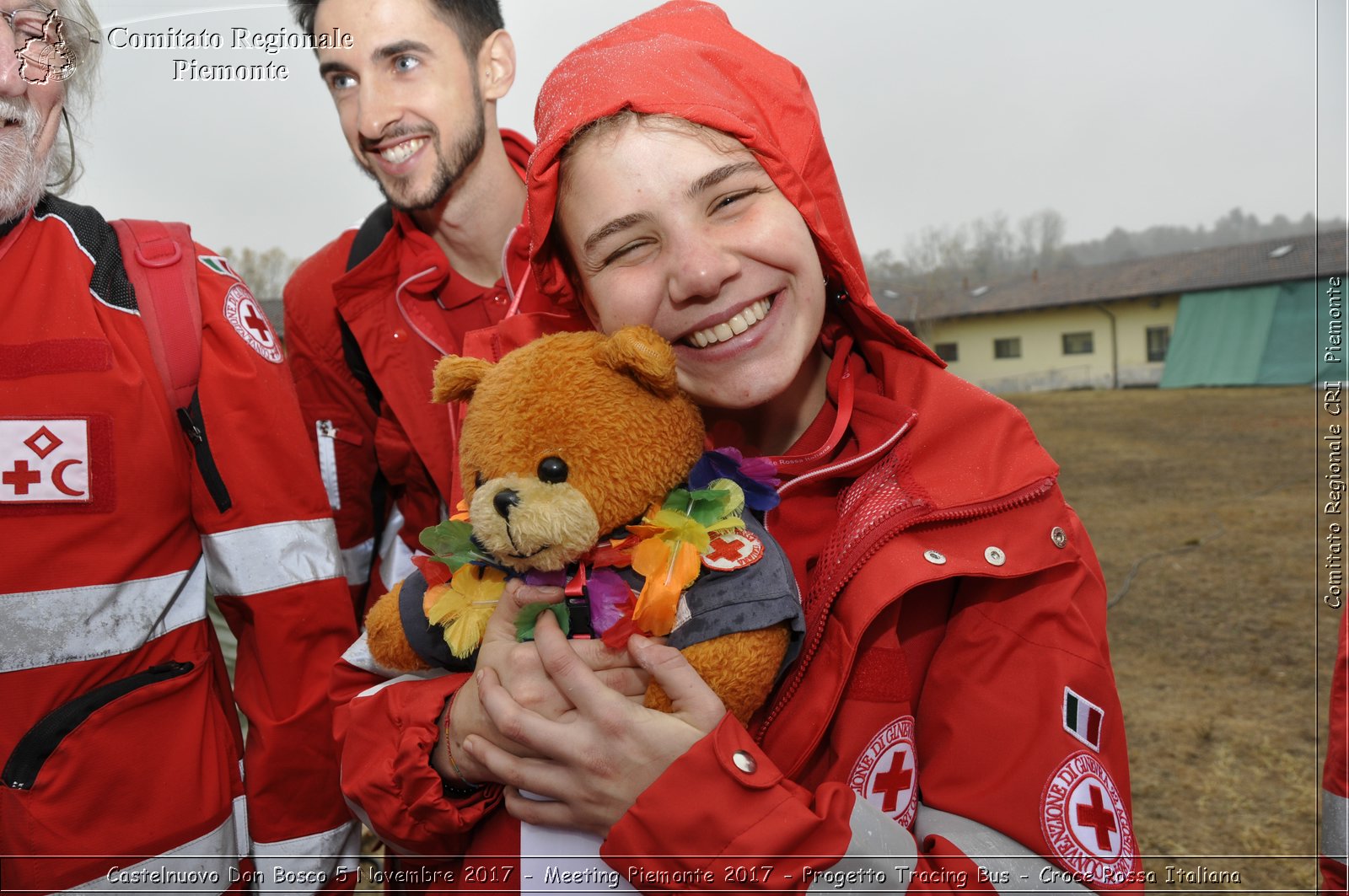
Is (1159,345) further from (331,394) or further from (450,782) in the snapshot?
(450,782)

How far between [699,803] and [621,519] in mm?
450

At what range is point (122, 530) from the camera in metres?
1.88

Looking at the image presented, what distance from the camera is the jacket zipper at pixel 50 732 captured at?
1765 mm

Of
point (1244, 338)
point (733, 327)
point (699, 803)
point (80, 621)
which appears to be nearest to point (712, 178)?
point (733, 327)

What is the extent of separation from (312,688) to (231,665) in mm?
4070

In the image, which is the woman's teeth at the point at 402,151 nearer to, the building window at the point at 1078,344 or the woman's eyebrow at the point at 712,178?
the woman's eyebrow at the point at 712,178

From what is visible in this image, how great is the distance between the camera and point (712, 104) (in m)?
1.61

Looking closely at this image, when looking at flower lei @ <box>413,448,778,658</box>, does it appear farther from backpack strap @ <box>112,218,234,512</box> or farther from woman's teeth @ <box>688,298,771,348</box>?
backpack strap @ <box>112,218,234,512</box>

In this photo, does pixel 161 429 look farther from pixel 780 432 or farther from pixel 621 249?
pixel 780 432

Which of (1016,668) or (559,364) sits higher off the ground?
(559,364)

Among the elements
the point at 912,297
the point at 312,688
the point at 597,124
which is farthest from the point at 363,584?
the point at 912,297

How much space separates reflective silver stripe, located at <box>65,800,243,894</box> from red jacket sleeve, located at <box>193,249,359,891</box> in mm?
71

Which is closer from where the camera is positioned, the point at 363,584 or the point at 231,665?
the point at 363,584

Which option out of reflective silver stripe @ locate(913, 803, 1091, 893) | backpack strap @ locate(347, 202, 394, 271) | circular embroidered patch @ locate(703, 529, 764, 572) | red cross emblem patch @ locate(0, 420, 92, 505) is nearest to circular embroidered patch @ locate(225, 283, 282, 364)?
red cross emblem patch @ locate(0, 420, 92, 505)
